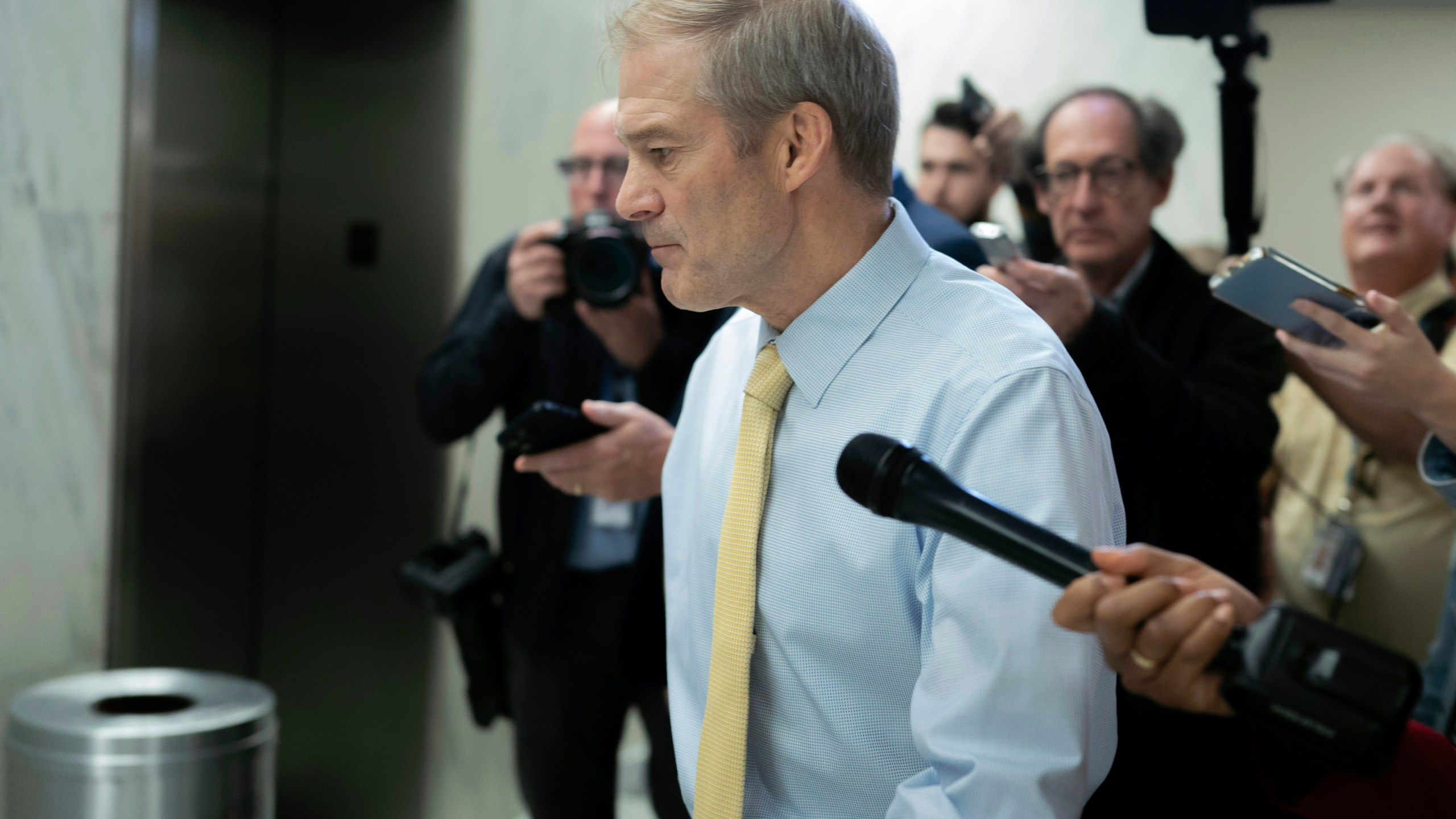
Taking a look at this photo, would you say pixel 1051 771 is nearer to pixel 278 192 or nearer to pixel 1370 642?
pixel 1370 642

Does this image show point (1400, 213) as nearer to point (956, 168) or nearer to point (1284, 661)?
point (956, 168)

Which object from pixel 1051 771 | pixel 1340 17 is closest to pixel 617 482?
pixel 1051 771

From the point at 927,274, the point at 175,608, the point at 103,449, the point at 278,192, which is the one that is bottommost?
the point at 175,608

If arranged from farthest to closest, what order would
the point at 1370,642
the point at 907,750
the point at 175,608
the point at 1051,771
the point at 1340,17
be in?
the point at 1340,17 → the point at 175,608 → the point at 907,750 → the point at 1051,771 → the point at 1370,642

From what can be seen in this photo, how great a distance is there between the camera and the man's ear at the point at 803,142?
3.15 feet

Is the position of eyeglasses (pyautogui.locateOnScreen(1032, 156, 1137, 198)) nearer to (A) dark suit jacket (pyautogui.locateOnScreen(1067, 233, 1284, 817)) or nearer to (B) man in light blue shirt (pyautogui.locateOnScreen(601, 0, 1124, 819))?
(A) dark suit jacket (pyautogui.locateOnScreen(1067, 233, 1284, 817))

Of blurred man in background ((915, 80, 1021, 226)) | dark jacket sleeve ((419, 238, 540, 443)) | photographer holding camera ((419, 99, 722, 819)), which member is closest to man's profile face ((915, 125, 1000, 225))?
blurred man in background ((915, 80, 1021, 226))

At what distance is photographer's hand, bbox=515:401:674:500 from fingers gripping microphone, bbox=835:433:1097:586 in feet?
2.45

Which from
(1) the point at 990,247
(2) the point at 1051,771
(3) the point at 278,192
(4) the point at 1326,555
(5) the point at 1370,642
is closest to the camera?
(5) the point at 1370,642

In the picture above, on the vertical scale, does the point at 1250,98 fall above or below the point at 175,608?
above

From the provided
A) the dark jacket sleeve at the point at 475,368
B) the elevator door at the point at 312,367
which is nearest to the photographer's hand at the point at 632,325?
the dark jacket sleeve at the point at 475,368

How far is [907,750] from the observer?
3.11ft

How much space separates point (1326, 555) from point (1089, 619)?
144cm

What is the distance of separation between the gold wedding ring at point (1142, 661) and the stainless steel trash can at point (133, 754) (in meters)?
1.40
